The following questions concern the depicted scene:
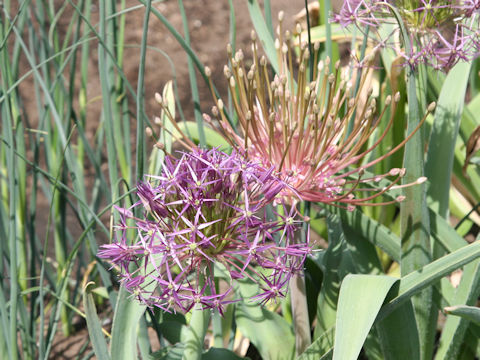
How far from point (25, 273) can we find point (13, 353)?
524 mm

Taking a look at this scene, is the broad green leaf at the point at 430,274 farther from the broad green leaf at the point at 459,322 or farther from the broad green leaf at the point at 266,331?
the broad green leaf at the point at 266,331

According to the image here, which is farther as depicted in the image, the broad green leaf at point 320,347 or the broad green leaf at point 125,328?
the broad green leaf at point 320,347

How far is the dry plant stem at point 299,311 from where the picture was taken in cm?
95

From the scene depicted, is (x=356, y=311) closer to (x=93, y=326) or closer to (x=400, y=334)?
(x=400, y=334)

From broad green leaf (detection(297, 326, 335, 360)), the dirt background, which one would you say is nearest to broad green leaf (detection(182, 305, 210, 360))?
broad green leaf (detection(297, 326, 335, 360))

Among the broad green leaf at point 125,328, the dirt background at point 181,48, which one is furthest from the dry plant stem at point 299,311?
the dirt background at point 181,48

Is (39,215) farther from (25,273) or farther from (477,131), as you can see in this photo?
(477,131)

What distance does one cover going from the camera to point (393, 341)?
0.92 m

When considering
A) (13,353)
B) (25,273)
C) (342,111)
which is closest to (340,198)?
(342,111)

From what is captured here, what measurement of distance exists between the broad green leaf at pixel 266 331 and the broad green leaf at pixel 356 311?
0.28m

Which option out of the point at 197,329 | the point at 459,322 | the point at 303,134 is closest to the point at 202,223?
the point at 197,329

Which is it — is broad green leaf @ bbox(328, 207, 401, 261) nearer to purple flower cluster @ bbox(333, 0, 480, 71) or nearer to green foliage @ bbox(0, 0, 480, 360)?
green foliage @ bbox(0, 0, 480, 360)

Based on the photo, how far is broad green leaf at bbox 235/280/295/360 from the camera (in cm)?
107

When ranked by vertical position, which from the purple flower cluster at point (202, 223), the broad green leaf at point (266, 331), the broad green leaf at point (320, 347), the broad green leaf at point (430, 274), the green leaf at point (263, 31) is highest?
the green leaf at point (263, 31)
